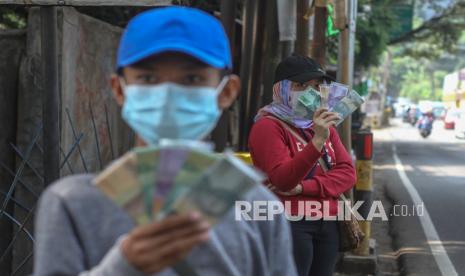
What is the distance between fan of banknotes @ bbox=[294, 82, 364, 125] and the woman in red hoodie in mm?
34

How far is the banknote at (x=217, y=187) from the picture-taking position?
1.26 m

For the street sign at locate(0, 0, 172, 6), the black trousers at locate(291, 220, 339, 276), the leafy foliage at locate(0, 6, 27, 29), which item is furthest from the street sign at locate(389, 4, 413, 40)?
the black trousers at locate(291, 220, 339, 276)

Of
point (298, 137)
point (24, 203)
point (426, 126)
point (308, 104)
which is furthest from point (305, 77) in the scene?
point (426, 126)

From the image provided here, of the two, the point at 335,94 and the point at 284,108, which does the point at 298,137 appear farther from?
the point at 335,94

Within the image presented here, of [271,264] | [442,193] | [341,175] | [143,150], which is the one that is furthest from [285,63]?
[442,193]

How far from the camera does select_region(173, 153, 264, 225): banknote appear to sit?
1.26 metres

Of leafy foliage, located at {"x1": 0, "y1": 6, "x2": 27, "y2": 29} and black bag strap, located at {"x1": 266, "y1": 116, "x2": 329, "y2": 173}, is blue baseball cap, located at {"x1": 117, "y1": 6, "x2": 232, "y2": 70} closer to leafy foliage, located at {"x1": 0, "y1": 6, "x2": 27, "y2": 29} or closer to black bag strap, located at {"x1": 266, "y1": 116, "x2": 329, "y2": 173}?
black bag strap, located at {"x1": 266, "y1": 116, "x2": 329, "y2": 173}

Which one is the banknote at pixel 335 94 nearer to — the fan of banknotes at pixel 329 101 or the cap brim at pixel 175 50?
the fan of banknotes at pixel 329 101

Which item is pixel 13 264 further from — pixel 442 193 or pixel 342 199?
pixel 442 193

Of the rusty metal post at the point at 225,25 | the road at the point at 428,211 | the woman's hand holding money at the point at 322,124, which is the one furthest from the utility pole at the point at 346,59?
the woman's hand holding money at the point at 322,124

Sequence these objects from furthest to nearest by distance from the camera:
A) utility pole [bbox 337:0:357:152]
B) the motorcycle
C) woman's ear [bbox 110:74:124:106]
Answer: the motorcycle → utility pole [bbox 337:0:357:152] → woman's ear [bbox 110:74:124:106]

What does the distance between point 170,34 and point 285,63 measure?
213cm

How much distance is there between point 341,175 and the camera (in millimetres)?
3453

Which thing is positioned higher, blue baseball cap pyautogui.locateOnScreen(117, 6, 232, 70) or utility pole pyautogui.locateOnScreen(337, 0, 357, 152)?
blue baseball cap pyautogui.locateOnScreen(117, 6, 232, 70)
